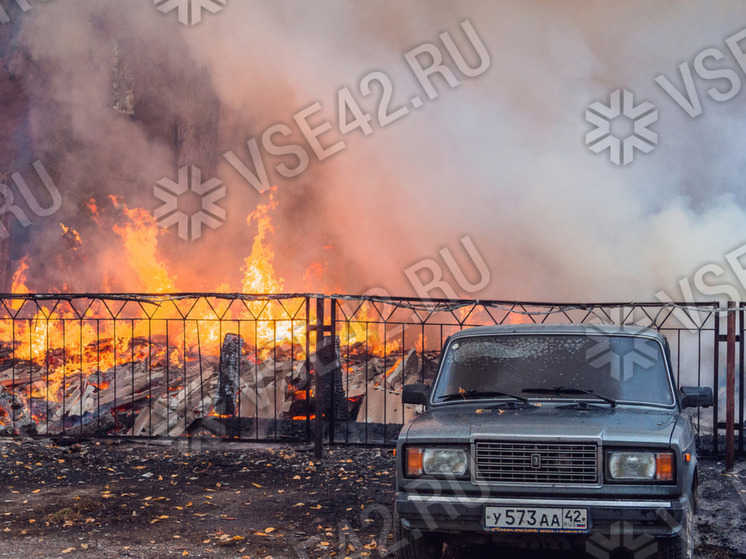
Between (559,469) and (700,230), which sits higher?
(700,230)

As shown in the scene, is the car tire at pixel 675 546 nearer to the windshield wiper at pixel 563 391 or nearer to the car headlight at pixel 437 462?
the windshield wiper at pixel 563 391

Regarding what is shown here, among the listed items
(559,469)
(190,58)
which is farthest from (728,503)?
(190,58)

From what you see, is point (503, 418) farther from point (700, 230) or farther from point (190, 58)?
point (190, 58)

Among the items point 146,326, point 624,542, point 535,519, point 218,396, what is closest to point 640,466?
point 624,542

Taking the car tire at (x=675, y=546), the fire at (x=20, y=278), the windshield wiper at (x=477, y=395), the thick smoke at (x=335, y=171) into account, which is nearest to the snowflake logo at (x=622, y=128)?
the thick smoke at (x=335, y=171)

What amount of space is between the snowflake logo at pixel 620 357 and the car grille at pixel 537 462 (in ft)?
3.27

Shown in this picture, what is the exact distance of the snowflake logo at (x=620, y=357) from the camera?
4996 mm

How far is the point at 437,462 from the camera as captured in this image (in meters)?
4.35

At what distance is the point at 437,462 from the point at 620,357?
5.34 feet

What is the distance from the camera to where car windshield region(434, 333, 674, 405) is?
4.88 metres

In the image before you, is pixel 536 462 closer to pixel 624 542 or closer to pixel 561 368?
pixel 624 542

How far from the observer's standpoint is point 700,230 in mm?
15453

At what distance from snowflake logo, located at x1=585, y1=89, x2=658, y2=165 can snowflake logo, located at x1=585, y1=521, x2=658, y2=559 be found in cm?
1354

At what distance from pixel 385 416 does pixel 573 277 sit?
8.64 meters
